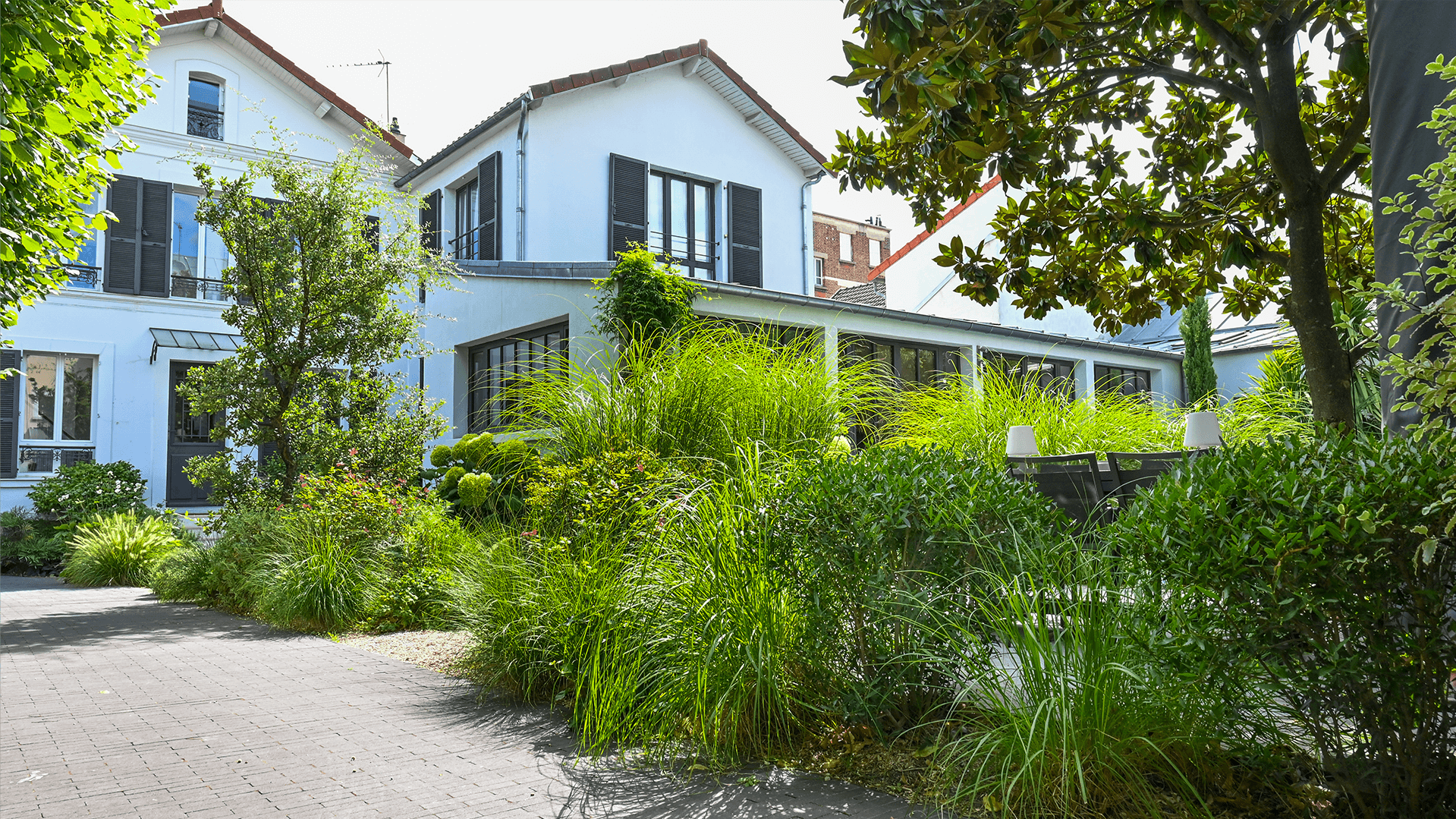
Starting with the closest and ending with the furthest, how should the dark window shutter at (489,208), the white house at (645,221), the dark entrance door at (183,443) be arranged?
the white house at (645,221) < the dark window shutter at (489,208) < the dark entrance door at (183,443)

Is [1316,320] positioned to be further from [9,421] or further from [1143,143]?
[9,421]

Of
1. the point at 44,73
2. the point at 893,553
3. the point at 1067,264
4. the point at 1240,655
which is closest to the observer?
the point at 1240,655

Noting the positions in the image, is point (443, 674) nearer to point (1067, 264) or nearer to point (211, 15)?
point (1067, 264)

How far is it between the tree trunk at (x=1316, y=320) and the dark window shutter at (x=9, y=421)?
17372 millimetres

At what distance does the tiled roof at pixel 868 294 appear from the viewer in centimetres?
2834

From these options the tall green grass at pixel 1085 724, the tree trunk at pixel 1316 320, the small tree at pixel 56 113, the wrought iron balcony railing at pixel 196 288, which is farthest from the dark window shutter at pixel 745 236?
the tall green grass at pixel 1085 724

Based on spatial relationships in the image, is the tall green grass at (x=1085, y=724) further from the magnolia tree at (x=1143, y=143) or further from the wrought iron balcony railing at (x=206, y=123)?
the wrought iron balcony railing at (x=206, y=123)

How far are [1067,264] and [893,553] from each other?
239 cm

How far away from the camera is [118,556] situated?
11.0 meters

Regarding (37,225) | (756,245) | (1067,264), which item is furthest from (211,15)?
(1067,264)

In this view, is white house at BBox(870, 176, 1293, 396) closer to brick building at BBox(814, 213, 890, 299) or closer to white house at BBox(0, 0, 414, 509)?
brick building at BBox(814, 213, 890, 299)

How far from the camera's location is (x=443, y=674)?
521 centimetres

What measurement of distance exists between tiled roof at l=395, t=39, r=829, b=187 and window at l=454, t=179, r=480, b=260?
72 centimetres

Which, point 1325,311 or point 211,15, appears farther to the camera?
point 211,15
